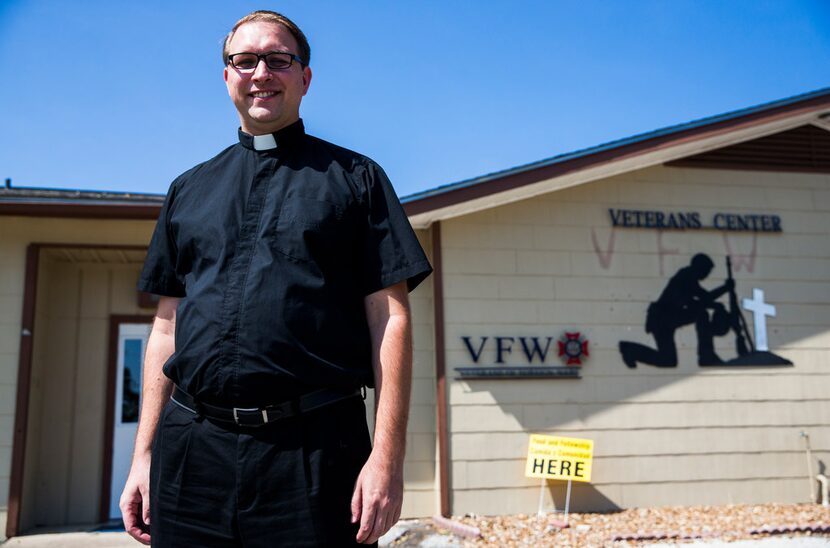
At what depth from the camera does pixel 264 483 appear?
174 centimetres

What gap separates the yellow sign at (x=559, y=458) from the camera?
696cm

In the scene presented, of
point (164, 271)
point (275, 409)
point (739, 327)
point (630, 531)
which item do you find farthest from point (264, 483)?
point (739, 327)

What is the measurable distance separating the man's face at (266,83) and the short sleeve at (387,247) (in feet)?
1.02

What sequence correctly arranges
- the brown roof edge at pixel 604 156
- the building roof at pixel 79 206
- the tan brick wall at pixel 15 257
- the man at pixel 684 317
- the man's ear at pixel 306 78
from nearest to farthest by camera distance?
the man's ear at pixel 306 78 < the building roof at pixel 79 206 < the tan brick wall at pixel 15 257 < the brown roof edge at pixel 604 156 < the man at pixel 684 317

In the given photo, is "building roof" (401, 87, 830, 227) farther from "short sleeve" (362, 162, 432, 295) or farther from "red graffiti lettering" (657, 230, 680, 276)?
"short sleeve" (362, 162, 432, 295)

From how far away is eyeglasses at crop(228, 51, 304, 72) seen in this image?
1993mm

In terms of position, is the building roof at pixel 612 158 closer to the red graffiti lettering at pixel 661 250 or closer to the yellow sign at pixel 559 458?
the red graffiti lettering at pixel 661 250

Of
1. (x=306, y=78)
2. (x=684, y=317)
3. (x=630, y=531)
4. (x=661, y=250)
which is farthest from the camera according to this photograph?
(x=661, y=250)

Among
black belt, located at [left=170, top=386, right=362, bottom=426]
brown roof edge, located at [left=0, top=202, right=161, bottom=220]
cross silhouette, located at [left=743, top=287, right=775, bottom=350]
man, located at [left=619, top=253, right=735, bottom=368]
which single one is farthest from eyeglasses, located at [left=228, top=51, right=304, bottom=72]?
cross silhouette, located at [left=743, top=287, right=775, bottom=350]

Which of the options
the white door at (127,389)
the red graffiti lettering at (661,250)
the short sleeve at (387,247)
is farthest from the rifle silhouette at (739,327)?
the short sleeve at (387,247)

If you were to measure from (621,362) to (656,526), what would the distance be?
1618 mm

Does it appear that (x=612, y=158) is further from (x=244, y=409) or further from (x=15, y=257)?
(x=244, y=409)

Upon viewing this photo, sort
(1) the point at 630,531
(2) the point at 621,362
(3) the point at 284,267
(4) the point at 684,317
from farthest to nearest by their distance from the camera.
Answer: (4) the point at 684,317 → (2) the point at 621,362 → (1) the point at 630,531 → (3) the point at 284,267

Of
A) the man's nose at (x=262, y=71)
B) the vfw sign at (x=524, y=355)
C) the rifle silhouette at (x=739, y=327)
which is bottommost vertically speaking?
the vfw sign at (x=524, y=355)
